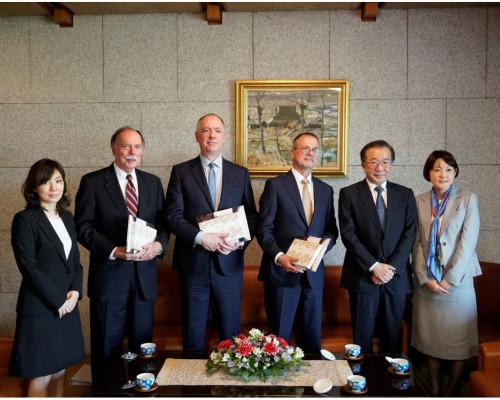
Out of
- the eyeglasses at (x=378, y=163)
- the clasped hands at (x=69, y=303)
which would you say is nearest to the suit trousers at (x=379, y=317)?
the eyeglasses at (x=378, y=163)

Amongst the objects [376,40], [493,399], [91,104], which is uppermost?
[376,40]

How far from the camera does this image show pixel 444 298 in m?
3.03

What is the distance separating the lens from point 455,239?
3.05 metres

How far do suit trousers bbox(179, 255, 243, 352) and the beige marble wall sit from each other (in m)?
1.10

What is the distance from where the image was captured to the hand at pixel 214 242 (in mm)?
2820

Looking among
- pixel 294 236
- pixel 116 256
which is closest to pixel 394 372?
pixel 294 236

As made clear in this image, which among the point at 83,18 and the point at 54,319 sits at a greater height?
the point at 83,18

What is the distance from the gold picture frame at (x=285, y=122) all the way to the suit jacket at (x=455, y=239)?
1041 millimetres

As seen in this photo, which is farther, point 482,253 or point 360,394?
point 482,253

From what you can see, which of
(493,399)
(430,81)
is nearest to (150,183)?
(493,399)

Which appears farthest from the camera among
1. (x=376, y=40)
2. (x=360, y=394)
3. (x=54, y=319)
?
(x=376, y=40)

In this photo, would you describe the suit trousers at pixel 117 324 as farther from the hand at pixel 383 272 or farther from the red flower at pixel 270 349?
the hand at pixel 383 272

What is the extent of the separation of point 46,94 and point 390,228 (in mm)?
3012

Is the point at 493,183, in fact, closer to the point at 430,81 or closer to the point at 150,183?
the point at 430,81
